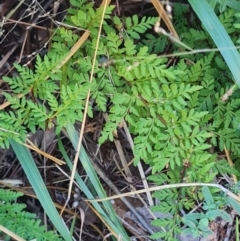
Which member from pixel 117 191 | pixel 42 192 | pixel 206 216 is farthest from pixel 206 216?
pixel 42 192

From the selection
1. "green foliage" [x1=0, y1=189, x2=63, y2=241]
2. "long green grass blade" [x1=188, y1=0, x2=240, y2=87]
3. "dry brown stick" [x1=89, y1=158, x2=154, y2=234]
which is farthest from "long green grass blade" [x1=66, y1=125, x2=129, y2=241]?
"long green grass blade" [x1=188, y1=0, x2=240, y2=87]

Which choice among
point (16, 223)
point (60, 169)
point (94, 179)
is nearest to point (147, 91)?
point (94, 179)

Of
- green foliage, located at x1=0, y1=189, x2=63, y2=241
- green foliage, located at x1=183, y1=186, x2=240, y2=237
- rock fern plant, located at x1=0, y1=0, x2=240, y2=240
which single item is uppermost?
rock fern plant, located at x1=0, y1=0, x2=240, y2=240

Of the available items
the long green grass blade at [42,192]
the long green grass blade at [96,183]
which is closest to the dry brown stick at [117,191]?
the long green grass blade at [96,183]

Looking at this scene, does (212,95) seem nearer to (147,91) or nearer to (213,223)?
(147,91)

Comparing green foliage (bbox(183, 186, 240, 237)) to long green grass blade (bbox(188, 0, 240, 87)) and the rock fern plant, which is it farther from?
long green grass blade (bbox(188, 0, 240, 87))

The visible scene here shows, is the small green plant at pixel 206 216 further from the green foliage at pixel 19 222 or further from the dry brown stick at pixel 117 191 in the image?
the green foliage at pixel 19 222

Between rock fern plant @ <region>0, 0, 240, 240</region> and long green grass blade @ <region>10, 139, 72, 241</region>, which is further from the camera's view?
long green grass blade @ <region>10, 139, 72, 241</region>
